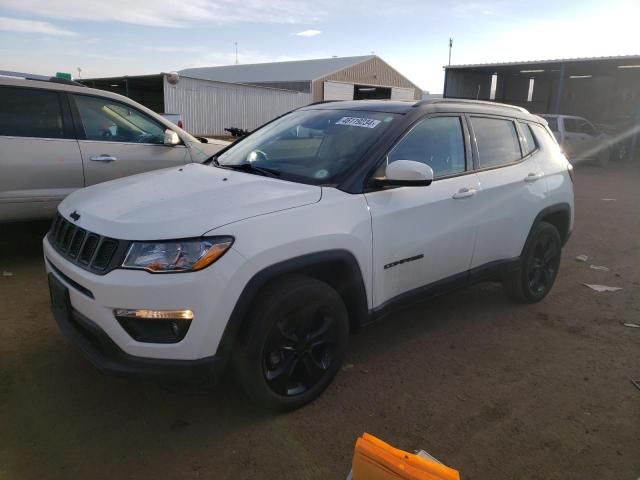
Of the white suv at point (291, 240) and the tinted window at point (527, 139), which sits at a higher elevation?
the tinted window at point (527, 139)

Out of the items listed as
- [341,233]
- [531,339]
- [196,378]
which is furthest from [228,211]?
[531,339]

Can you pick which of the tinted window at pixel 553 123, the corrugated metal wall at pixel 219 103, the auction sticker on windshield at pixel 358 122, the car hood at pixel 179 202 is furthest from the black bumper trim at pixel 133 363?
the corrugated metal wall at pixel 219 103

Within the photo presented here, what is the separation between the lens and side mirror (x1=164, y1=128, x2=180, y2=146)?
546cm

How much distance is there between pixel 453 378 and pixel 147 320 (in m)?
2.03

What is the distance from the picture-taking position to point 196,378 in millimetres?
2449

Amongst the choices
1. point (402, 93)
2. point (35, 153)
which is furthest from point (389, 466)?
point (402, 93)

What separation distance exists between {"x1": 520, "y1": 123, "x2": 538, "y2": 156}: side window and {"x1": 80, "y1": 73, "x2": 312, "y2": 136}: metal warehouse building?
74.5 feet

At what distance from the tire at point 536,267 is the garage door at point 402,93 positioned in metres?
41.9

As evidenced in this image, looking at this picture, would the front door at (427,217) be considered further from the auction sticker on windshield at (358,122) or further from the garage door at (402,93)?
the garage door at (402,93)

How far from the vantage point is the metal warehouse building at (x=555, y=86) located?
1056 inches

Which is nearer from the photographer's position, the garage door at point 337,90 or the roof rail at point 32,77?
the roof rail at point 32,77

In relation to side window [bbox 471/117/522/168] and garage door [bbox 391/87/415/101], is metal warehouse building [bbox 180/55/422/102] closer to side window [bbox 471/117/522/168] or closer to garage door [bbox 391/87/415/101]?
garage door [bbox 391/87/415/101]

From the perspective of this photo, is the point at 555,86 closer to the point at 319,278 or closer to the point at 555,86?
the point at 555,86

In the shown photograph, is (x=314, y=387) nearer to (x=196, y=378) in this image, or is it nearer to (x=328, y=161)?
(x=196, y=378)
